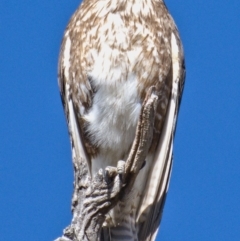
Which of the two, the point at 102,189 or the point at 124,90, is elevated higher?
the point at 124,90

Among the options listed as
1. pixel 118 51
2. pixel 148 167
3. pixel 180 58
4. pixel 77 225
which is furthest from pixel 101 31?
pixel 77 225

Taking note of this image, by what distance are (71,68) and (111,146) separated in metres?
0.64

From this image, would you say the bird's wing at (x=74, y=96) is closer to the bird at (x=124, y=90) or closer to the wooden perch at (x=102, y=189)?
the bird at (x=124, y=90)

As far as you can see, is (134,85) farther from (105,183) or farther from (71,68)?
(105,183)

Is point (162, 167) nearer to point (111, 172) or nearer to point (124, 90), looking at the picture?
point (124, 90)

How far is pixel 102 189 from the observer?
5398 millimetres

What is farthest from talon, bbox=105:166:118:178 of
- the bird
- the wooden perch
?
the bird

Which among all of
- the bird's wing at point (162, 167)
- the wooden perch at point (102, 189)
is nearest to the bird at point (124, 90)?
the bird's wing at point (162, 167)

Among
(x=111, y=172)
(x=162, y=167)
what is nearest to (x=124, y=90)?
(x=162, y=167)

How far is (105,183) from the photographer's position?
541 cm

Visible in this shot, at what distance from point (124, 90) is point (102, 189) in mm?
1032

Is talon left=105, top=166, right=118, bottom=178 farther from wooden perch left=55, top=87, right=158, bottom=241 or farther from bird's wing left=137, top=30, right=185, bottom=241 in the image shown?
bird's wing left=137, top=30, right=185, bottom=241

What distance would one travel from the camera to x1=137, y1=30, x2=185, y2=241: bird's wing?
6.23m

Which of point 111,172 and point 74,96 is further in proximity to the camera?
point 74,96
